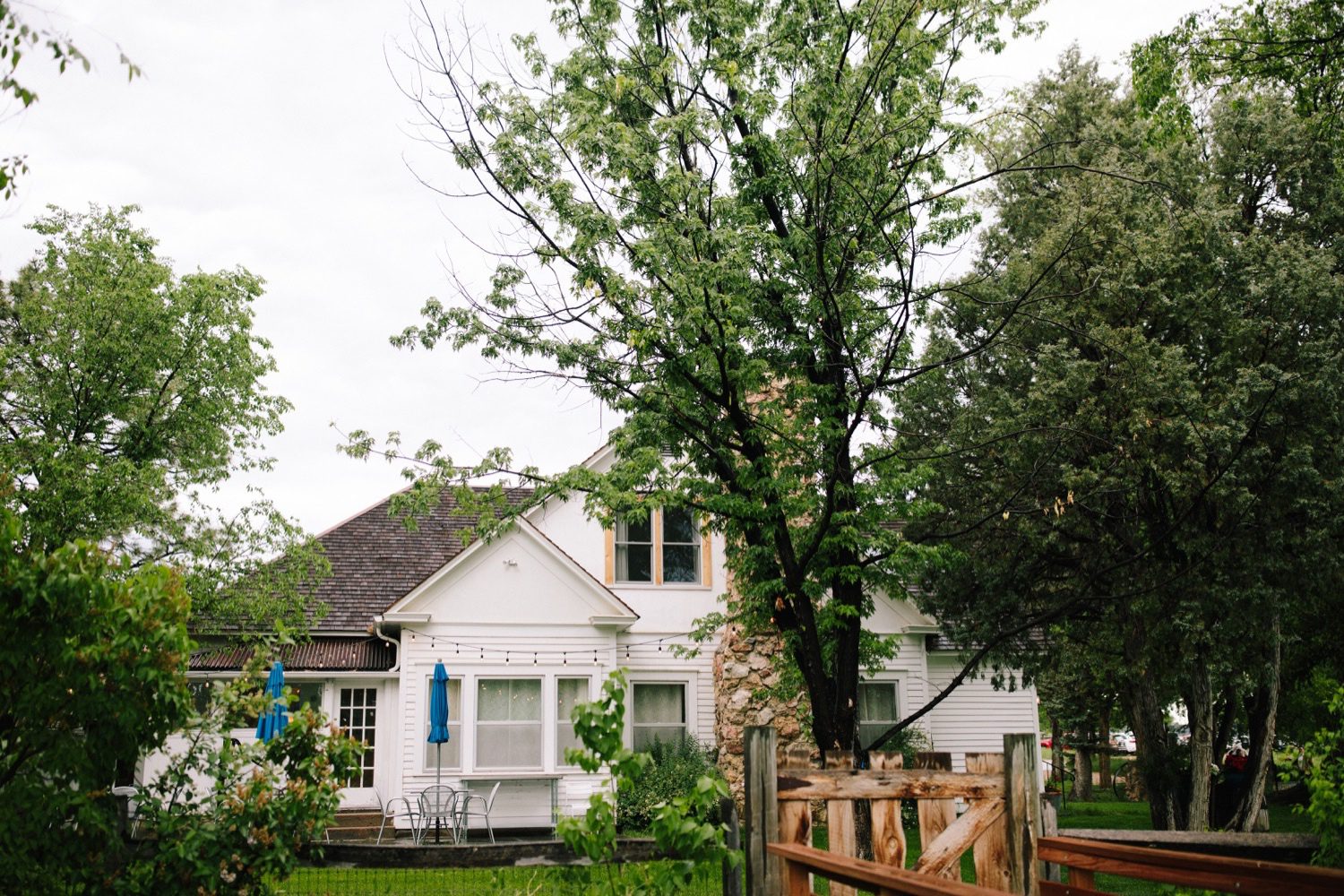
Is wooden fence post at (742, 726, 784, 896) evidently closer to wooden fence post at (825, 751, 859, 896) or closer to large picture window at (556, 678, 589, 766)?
wooden fence post at (825, 751, 859, 896)

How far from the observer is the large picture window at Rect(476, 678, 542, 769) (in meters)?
18.0

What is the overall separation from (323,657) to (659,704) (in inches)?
243

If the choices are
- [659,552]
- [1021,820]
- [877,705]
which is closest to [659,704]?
[659,552]

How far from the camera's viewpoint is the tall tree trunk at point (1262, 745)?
15.6 metres

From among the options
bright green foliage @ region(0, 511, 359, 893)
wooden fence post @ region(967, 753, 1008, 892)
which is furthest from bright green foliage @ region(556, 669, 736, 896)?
bright green foliage @ region(0, 511, 359, 893)

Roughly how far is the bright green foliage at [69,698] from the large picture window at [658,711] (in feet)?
46.1

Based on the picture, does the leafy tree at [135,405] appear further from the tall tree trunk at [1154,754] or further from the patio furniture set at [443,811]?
the tall tree trunk at [1154,754]

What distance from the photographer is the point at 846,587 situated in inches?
471

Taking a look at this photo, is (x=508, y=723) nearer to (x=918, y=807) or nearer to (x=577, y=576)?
(x=577, y=576)

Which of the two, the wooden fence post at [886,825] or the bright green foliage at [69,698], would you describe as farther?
the wooden fence post at [886,825]

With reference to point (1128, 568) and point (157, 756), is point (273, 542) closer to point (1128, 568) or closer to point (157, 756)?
point (157, 756)

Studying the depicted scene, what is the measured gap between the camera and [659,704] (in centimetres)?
1961

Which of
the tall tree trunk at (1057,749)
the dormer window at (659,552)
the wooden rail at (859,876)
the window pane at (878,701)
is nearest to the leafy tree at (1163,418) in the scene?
the window pane at (878,701)

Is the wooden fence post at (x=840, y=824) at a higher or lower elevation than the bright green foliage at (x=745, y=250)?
lower
